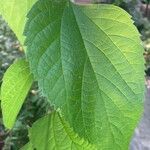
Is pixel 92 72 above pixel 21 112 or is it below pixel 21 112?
above

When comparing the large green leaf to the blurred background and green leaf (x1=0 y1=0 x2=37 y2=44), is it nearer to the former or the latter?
green leaf (x1=0 y1=0 x2=37 y2=44)

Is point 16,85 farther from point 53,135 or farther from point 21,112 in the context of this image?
point 21,112

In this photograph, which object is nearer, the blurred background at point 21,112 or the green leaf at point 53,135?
the green leaf at point 53,135

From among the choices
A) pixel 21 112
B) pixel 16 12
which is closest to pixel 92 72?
pixel 16 12

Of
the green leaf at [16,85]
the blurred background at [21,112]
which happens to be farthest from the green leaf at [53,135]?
the blurred background at [21,112]

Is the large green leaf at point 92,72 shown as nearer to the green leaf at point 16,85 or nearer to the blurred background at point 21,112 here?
the green leaf at point 16,85

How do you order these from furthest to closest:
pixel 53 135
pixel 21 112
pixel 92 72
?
pixel 21 112 → pixel 53 135 → pixel 92 72
